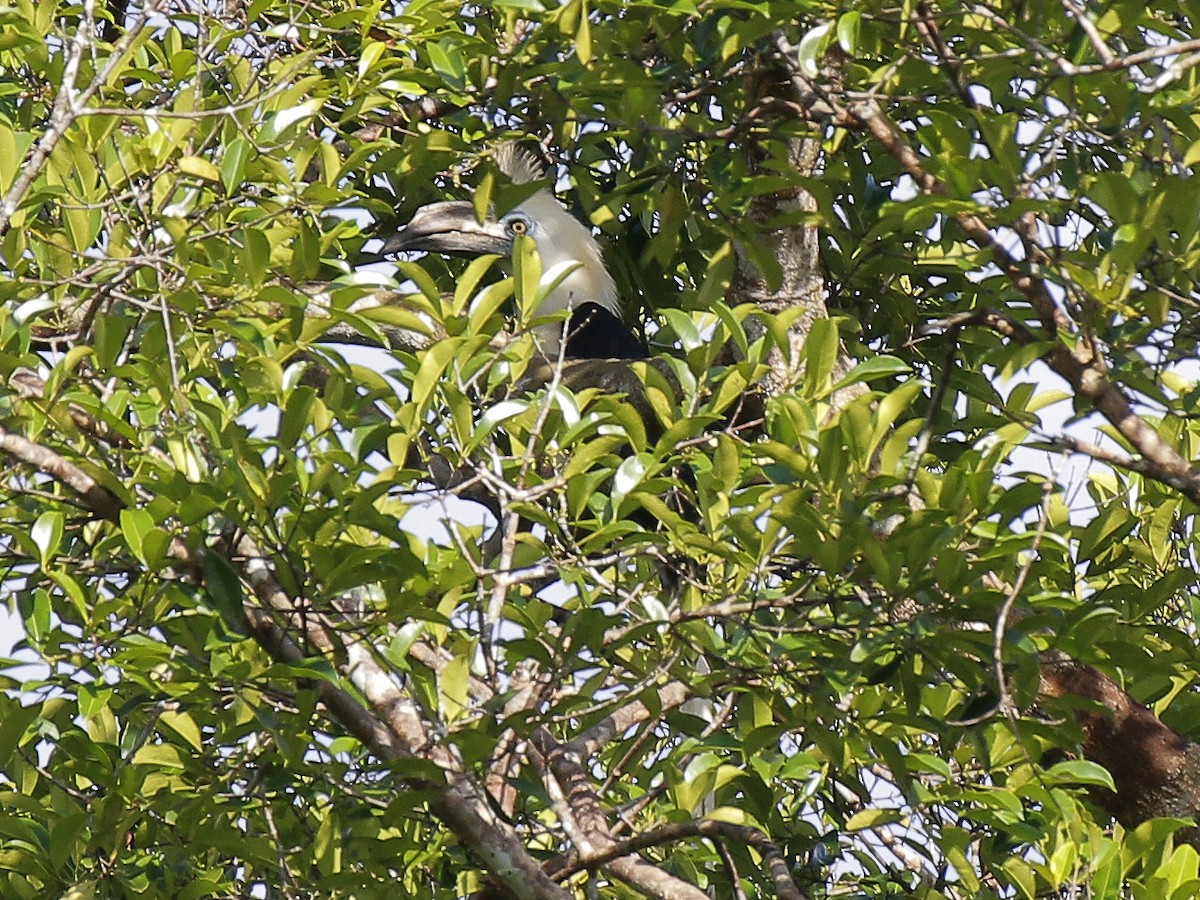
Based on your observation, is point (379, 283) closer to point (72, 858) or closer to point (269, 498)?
point (269, 498)

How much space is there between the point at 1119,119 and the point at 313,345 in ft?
3.79

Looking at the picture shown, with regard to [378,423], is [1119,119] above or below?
above

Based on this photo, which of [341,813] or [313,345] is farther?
[341,813]

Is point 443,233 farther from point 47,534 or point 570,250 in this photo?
point 47,534

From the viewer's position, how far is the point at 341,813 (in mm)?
2295

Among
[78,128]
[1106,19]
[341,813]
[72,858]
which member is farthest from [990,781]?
[78,128]

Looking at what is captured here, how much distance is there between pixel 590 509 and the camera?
228 centimetres

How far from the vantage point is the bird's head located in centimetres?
374

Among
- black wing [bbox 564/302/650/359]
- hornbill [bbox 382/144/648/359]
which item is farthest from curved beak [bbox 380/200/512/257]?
black wing [bbox 564/302/650/359]

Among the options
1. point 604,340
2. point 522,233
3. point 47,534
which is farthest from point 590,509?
point 522,233

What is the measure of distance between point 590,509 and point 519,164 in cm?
219

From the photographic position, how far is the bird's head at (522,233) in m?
3.74

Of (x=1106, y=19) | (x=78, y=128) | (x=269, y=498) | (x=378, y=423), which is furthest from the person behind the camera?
(x=78, y=128)

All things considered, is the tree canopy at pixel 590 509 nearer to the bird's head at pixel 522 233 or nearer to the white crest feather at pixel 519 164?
the bird's head at pixel 522 233
